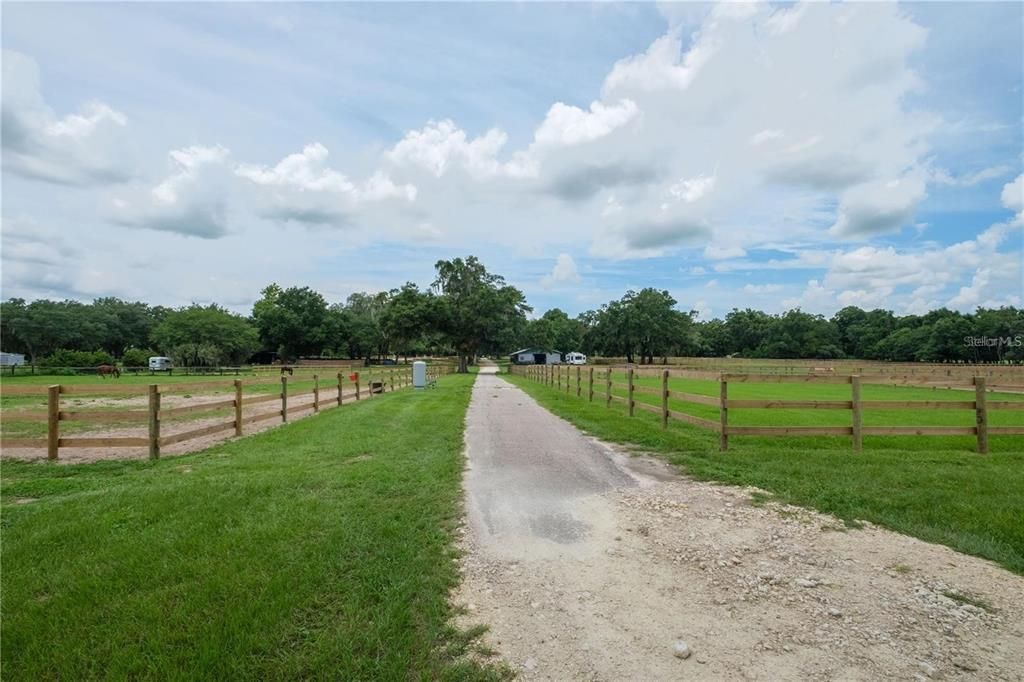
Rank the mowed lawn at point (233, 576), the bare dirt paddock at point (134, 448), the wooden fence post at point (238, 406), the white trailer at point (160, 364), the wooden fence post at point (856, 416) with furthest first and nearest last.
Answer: the white trailer at point (160, 364), the wooden fence post at point (238, 406), the bare dirt paddock at point (134, 448), the wooden fence post at point (856, 416), the mowed lawn at point (233, 576)

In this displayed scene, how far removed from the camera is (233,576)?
3.49 meters

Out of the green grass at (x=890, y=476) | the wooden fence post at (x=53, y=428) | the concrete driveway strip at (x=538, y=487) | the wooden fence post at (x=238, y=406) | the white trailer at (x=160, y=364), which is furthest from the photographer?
the white trailer at (x=160, y=364)

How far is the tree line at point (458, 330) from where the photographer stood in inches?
2313

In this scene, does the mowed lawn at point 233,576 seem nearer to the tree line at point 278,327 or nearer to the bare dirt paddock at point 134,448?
the bare dirt paddock at point 134,448

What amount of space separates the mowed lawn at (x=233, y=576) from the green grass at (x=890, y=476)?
389 cm

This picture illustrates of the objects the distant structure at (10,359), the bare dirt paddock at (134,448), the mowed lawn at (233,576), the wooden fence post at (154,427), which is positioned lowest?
the bare dirt paddock at (134,448)

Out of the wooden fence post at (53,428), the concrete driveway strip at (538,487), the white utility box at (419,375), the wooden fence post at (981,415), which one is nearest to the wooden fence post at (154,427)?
the wooden fence post at (53,428)

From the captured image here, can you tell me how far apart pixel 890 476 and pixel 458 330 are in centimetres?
5368

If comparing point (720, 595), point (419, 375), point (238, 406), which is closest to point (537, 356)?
point (419, 375)

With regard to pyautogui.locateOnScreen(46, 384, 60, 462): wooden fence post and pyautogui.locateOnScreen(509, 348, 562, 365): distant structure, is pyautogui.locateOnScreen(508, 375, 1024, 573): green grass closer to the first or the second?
pyautogui.locateOnScreen(46, 384, 60, 462): wooden fence post

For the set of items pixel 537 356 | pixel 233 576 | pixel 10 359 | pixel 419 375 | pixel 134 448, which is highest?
pixel 10 359

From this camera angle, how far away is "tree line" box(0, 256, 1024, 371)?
2313 inches

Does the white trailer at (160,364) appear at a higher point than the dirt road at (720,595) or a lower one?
higher

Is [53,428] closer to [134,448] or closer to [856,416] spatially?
[134,448]
